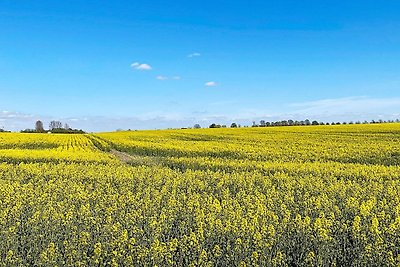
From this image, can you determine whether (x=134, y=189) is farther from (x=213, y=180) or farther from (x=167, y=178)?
(x=213, y=180)

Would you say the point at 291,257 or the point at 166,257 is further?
the point at 291,257

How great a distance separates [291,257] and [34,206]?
7371 millimetres

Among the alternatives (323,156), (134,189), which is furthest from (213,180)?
(323,156)

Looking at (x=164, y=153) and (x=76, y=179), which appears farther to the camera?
(x=164, y=153)

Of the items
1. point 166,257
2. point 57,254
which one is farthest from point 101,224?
point 166,257

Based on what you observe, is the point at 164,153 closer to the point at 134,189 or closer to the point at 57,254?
the point at 134,189

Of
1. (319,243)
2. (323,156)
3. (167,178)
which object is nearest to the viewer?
(319,243)

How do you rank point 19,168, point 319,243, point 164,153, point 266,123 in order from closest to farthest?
point 319,243 → point 19,168 → point 164,153 → point 266,123

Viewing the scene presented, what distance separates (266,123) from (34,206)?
3696 inches

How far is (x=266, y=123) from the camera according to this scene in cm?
10312

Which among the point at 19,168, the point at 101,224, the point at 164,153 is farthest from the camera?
the point at 164,153

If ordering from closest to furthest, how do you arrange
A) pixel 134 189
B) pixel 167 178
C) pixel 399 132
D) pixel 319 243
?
1. pixel 319 243
2. pixel 134 189
3. pixel 167 178
4. pixel 399 132

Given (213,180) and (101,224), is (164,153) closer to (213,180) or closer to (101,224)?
(213,180)

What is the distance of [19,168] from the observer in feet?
72.6
